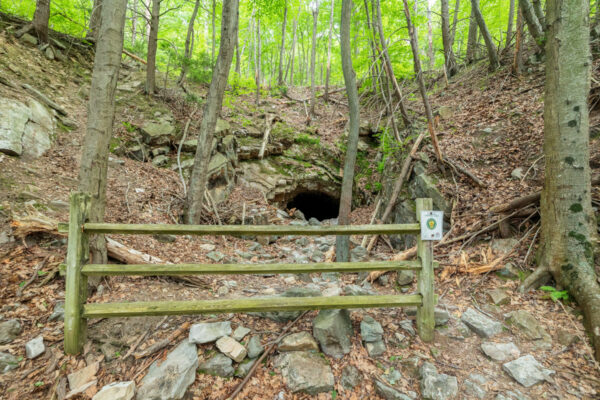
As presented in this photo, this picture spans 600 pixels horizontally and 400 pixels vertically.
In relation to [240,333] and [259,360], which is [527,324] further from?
[240,333]

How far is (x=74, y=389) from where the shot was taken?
2195 mm

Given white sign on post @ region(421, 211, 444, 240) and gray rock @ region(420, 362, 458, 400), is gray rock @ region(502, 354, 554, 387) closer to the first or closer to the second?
gray rock @ region(420, 362, 458, 400)

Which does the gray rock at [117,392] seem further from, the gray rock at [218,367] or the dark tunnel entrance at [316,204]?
the dark tunnel entrance at [316,204]

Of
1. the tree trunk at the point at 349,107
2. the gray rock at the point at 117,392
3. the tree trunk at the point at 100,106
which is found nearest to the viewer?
the gray rock at the point at 117,392

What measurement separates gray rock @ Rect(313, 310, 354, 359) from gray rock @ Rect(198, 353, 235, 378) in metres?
0.84

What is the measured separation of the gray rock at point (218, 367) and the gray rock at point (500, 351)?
2.49 metres

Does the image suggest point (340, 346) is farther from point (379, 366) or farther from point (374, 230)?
point (374, 230)

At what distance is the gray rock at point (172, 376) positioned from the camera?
2.13 metres

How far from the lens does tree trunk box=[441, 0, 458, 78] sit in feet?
32.8

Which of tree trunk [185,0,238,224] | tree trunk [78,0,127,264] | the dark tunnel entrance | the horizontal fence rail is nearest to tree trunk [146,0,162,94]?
tree trunk [185,0,238,224]

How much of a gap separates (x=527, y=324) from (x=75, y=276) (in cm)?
453

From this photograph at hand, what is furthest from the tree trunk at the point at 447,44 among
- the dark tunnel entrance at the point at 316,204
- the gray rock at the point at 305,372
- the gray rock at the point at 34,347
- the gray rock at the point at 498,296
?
the gray rock at the point at 34,347

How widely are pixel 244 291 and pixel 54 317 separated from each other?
2102mm

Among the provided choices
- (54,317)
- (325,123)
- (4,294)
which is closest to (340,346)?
(54,317)
